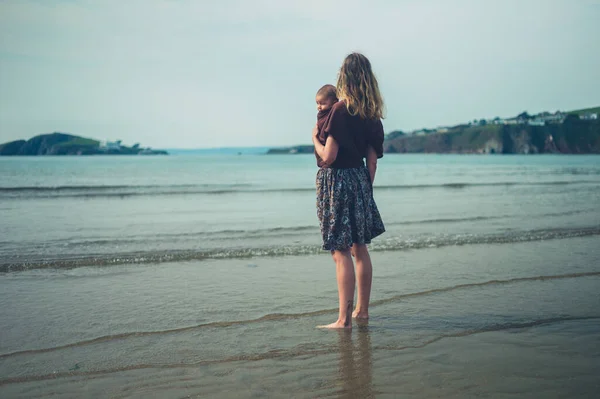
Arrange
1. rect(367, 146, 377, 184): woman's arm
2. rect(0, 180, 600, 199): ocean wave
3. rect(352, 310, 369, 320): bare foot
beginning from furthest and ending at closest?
rect(0, 180, 600, 199): ocean wave < rect(352, 310, 369, 320): bare foot < rect(367, 146, 377, 184): woman's arm

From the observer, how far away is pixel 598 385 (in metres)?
3.18

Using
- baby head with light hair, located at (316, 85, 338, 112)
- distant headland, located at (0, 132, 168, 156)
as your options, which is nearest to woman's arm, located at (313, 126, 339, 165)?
baby head with light hair, located at (316, 85, 338, 112)

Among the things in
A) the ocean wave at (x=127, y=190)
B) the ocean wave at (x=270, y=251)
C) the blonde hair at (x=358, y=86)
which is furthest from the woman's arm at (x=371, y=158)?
the ocean wave at (x=127, y=190)

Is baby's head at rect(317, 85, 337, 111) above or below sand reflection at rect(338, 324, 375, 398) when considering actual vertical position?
above

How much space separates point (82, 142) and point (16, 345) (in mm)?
172829

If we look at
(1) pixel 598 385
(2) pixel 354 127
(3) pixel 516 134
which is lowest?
(1) pixel 598 385

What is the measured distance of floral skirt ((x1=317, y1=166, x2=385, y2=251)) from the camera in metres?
4.41

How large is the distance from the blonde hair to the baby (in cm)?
10

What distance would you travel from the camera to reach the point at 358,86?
4312 millimetres

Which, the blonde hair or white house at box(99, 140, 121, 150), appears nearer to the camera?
the blonde hair

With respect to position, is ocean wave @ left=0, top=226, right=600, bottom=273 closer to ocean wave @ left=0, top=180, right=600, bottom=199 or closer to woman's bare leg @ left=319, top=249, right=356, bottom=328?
woman's bare leg @ left=319, top=249, right=356, bottom=328

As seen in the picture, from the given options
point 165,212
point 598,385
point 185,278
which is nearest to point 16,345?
point 185,278

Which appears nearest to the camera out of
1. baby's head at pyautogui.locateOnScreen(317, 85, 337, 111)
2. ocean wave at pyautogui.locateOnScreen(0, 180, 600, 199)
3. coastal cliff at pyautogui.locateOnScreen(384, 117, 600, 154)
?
baby's head at pyautogui.locateOnScreen(317, 85, 337, 111)

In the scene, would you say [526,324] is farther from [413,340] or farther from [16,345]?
[16,345]
